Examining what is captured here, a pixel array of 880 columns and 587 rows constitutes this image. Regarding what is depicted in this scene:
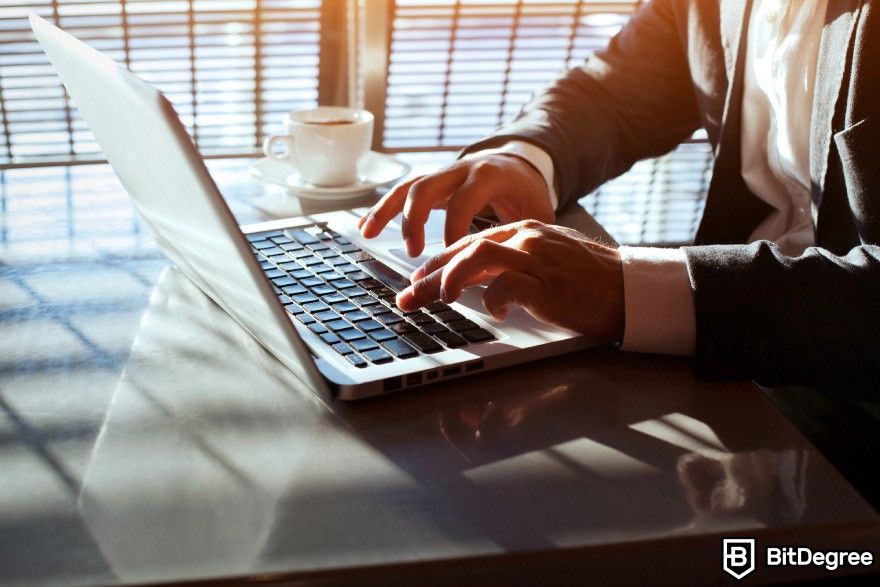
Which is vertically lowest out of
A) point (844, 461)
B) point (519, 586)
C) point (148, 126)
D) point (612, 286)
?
point (844, 461)

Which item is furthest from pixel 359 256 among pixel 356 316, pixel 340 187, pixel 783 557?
pixel 783 557

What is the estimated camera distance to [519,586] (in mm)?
652

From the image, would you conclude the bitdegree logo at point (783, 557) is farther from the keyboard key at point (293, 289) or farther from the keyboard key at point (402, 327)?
the keyboard key at point (293, 289)

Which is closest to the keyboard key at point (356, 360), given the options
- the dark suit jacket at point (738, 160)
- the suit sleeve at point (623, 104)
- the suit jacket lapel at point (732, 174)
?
the dark suit jacket at point (738, 160)

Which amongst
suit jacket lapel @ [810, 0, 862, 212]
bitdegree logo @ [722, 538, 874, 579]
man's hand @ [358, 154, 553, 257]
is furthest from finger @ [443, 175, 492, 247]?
bitdegree logo @ [722, 538, 874, 579]

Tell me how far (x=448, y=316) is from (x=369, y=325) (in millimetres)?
82

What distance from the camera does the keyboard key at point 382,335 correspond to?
896mm

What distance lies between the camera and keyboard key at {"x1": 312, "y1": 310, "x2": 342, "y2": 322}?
3.07 ft

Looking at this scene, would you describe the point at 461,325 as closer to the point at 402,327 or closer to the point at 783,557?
the point at 402,327

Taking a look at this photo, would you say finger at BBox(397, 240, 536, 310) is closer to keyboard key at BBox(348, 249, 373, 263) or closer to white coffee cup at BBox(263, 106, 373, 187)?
keyboard key at BBox(348, 249, 373, 263)

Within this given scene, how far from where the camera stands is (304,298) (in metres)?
0.99

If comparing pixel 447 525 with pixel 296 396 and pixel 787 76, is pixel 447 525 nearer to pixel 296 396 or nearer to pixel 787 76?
pixel 296 396

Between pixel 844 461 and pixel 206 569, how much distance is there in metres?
0.81

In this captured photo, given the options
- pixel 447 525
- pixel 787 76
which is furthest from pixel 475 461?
pixel 787 76
